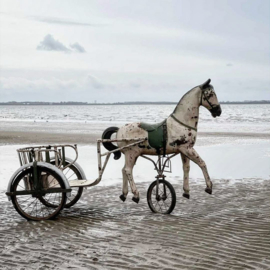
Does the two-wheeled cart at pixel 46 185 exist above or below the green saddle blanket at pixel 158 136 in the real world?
below

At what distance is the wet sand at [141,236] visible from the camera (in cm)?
593

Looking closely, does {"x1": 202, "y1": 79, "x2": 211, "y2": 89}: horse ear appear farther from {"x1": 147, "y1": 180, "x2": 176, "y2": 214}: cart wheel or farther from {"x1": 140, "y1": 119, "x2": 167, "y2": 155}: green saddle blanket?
{"x1": 147, "y1": 180, "x2": 176, "y2": 214}: cart wheel

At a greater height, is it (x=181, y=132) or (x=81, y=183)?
(x=181, y=132)

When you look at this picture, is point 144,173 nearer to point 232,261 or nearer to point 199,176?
point 199,176

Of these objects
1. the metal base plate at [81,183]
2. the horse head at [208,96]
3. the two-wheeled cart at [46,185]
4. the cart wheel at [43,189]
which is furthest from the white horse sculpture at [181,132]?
the cart wheel at [43,189]

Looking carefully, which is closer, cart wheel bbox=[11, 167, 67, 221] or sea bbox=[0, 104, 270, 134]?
cart wheel bbox=[11, 167, 67, 221]

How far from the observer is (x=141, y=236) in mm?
7074

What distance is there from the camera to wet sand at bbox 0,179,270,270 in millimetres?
5930

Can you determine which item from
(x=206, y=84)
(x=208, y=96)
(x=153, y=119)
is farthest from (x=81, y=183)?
(x=153, y=119)

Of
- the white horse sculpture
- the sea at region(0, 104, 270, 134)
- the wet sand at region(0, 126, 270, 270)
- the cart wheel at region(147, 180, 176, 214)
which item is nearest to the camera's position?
the wet sand at region(0, 126, 270, 270)

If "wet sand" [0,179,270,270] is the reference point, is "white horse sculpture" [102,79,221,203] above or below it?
above

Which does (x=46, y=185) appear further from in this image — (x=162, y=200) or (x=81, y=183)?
(x=162, y=200)

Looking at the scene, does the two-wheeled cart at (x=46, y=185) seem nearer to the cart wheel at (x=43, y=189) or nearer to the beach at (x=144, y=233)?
the cart wheel at (x=43, y=189)

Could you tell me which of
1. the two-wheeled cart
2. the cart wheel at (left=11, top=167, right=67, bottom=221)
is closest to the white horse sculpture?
the two-wheeled cart
